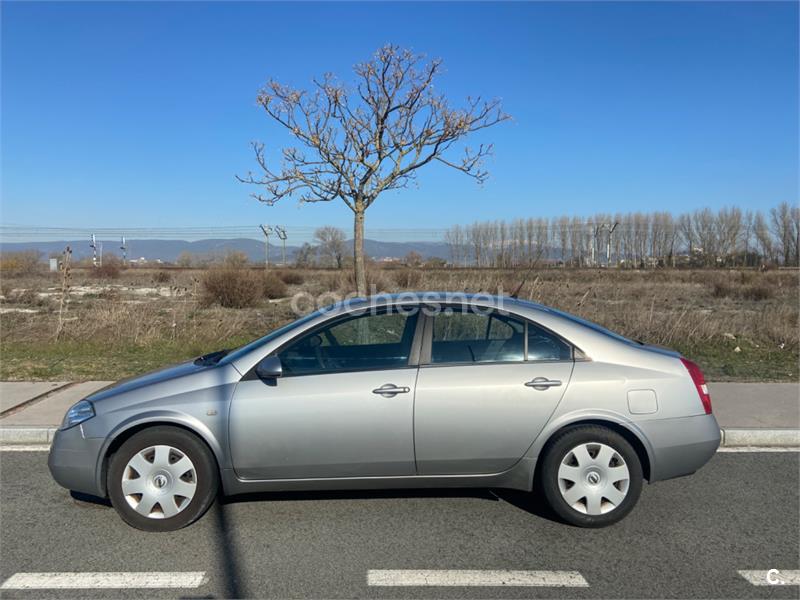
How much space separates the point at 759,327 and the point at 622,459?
9402 millimetres

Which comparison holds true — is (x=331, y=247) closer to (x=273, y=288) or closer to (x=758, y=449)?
(x=273, y=288)

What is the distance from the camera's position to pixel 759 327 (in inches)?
455

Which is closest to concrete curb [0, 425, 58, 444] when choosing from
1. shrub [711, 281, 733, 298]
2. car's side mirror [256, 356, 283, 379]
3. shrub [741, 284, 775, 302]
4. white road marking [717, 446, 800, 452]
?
car's side mirror [256, 356, 283, 379]

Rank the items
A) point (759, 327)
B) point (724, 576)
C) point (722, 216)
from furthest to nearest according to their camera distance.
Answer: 1. point (722, 216)
2. point (759, 327)
3. point (724, 576)

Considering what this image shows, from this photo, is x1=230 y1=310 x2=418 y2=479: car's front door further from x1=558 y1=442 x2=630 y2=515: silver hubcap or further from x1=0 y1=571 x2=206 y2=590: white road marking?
x1=558 y1=442 x2=630 y2=515: silver hubcap

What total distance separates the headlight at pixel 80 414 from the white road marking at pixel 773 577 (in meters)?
4.19

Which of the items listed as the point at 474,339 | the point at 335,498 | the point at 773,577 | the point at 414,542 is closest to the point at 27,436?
the point at 335,498

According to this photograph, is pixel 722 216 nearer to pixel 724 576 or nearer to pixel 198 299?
pixel 198 299

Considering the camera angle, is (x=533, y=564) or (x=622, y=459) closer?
(x=533, y=564)

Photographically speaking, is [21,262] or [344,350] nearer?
[344,350]

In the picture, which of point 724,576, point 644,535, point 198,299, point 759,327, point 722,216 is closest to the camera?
point 724,576

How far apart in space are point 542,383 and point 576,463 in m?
0.58

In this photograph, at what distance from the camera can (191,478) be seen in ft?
12.9

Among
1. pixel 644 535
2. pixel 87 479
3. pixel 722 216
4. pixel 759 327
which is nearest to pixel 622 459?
pixel 644 535
